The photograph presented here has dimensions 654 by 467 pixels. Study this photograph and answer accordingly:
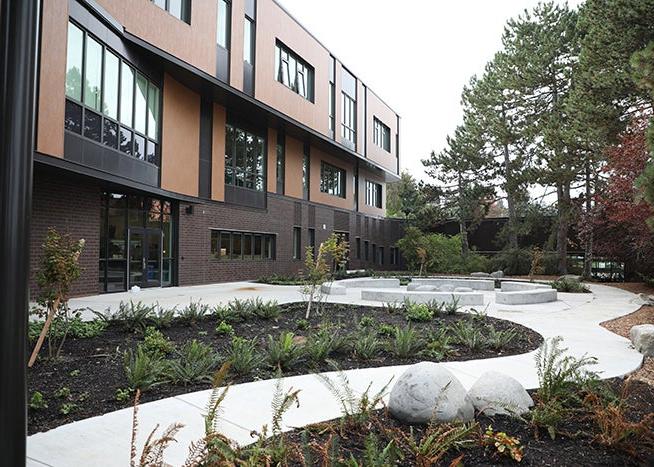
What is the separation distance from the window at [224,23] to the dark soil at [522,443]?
18987 mm

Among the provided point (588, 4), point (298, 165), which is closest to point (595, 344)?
point (588, 4)

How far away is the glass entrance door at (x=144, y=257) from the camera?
16.9m

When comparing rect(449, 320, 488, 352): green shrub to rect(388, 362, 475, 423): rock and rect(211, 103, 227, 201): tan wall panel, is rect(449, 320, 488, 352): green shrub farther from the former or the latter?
rect(211, 103, 227, 201): tan wall panel

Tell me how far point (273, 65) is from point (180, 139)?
7060 millimetres

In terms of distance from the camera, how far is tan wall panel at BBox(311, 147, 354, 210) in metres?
29.6

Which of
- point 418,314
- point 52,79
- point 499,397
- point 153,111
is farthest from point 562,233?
point 499,397

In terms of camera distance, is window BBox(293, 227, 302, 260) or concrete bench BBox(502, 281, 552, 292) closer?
concrete bench BBox(502, 281, 552, 292)

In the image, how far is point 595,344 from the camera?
312 inches

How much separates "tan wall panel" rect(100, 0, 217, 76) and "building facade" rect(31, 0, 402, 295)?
46 millimetres

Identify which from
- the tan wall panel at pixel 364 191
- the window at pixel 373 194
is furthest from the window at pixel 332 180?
the window at pixel 373 194

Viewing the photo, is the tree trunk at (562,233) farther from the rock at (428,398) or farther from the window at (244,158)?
the rock at (428,398)

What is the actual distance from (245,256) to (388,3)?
56.1 feet

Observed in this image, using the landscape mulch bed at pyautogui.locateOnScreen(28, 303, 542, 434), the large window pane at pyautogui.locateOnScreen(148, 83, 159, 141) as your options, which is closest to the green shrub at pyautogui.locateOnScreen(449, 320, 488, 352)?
the landscape mulch bed at pyautogui.locateOnScreen(28, 303, 542, 434)

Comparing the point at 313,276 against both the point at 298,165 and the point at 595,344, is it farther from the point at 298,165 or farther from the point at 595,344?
the point at 298,165
